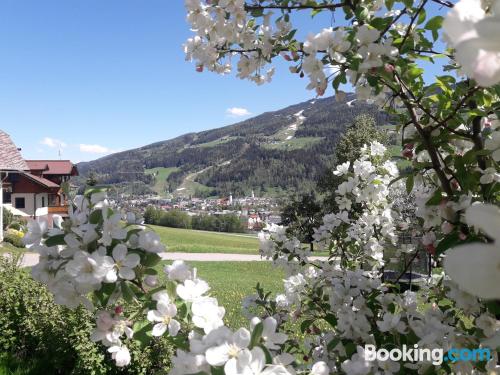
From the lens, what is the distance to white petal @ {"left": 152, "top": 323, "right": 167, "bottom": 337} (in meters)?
1.16

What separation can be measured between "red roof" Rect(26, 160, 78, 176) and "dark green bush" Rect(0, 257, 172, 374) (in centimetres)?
3239

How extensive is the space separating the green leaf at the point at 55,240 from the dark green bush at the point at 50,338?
2778mm

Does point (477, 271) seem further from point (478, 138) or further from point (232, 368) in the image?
point (478, 138)

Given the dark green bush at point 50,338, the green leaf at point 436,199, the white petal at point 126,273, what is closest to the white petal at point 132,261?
the white petal at point 126,273

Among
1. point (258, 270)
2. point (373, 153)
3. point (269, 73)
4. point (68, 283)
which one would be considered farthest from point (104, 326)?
point (258, 270)

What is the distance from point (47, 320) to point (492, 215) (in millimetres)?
5216

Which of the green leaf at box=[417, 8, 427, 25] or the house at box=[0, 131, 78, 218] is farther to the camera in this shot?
the house at box=[0, 131, 78, 218]

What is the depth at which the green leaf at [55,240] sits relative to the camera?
124cm

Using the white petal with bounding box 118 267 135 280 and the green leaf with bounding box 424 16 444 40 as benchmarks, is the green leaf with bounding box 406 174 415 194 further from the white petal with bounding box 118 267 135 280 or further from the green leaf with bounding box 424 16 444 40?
the white petal with bounding box 118 267 135 280

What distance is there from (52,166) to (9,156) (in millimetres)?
15572

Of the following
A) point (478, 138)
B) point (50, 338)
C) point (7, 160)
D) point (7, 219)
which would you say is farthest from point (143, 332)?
point (7, 219)

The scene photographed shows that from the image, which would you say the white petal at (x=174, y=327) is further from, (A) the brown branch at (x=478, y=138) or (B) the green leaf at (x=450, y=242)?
(A) the brown branch at (x=478, y=138)

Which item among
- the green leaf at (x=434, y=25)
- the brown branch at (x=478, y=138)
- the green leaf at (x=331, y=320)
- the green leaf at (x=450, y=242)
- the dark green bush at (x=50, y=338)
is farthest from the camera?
the dark green bush at (x=50, y=338)

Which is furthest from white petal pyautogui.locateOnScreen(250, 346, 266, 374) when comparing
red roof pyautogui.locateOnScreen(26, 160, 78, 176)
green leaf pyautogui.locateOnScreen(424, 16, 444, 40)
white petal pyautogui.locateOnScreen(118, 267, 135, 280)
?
red roof pyautogui.locateOnScreen(26, 160, 78, 176)
